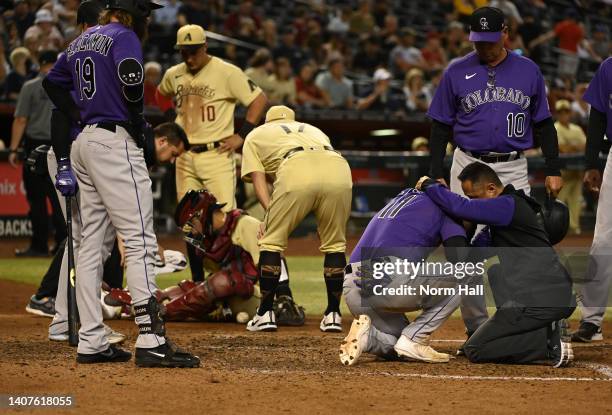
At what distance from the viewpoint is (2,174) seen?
15773 mm

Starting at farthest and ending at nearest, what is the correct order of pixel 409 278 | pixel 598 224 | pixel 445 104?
1. pixel 598 224
2. pixel 445 104
3. pixel 409 278

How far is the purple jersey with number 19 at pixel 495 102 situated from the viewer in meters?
7.25

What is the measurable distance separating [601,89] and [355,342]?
2.83 metres

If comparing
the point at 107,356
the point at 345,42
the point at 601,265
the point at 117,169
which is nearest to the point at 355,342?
the point at 107,356

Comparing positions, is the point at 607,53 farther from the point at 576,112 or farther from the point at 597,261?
the point at 597,261

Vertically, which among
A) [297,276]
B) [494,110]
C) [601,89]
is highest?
[601,89]

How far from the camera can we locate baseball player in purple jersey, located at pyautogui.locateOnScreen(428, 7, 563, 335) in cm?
720

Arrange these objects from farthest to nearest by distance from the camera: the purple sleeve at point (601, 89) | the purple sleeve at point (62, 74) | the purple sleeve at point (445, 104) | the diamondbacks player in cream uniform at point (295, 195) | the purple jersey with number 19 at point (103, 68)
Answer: the diamondbacks player in cream uniform at point (295, 195) → the purple sleeve at point (601, 89) → the purple sleeve at point (445, 104) → the purple sleeve at point (62, 74) → the purple jersey with number 19 at point (103, 68)

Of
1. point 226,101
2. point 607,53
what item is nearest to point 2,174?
point 226,101

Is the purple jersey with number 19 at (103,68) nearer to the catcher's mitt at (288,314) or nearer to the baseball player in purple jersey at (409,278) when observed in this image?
the baseball player in purple jersey at (409,278)

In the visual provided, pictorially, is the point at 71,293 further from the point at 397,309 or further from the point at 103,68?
the point at 397,309

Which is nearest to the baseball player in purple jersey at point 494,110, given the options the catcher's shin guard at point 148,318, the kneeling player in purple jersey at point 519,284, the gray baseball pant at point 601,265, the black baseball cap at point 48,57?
the gray baseball pant at point 601,265

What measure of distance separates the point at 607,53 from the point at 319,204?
58.7ft

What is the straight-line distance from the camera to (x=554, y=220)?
6.85 m
